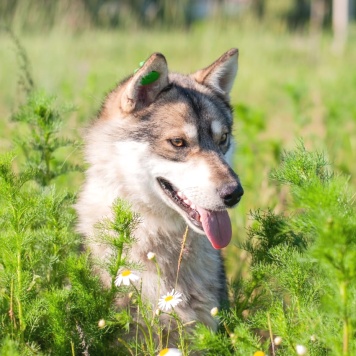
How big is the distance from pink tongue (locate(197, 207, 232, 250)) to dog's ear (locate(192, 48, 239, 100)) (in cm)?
90

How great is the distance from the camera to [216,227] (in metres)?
3.14

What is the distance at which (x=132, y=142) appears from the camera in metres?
3.30

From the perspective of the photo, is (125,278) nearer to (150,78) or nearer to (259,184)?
(150,78)

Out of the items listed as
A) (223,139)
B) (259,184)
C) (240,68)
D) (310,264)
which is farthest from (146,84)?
(240,68)

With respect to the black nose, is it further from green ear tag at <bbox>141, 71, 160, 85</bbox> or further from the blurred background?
the blurred background

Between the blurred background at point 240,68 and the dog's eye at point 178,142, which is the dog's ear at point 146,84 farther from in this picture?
the blurred background at point 240,68

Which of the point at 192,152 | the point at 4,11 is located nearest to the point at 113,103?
the point at 192,152

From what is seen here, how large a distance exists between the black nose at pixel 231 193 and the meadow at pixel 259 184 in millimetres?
140

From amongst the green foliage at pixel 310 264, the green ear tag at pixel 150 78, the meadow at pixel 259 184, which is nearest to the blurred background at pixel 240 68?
the meadow at pixel 259 184

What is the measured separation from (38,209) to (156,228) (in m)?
0.70

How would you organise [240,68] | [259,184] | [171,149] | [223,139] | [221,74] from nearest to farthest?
[171,149] < [223,139] < [221,74] < [259,184] < [240,68]

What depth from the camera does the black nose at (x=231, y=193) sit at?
2998 mm

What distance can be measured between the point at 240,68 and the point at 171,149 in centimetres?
769

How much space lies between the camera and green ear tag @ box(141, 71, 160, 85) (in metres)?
3.33
